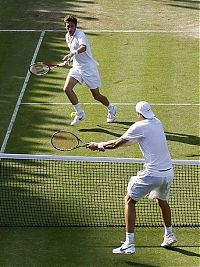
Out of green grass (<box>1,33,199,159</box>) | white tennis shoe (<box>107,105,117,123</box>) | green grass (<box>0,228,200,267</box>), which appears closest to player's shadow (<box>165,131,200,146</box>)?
green grass (<box>1,33,199,159</box>)

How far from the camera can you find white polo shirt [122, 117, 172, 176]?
41.0 ft

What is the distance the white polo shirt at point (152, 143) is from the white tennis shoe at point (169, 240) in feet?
3.27

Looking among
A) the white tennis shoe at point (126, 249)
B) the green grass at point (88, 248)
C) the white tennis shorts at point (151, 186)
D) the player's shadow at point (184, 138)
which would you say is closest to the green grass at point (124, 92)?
the player's shadow at point (184, 138)

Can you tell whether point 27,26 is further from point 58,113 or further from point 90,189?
point 90,189

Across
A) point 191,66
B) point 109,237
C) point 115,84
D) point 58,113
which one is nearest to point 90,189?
point 109,237

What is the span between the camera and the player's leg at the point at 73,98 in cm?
1712

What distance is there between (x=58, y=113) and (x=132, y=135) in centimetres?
568

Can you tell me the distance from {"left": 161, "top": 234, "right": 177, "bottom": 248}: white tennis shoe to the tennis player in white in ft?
15.6

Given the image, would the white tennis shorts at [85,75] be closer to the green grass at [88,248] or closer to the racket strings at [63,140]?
the racket strings at [63,140]

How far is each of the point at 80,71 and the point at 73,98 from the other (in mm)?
515

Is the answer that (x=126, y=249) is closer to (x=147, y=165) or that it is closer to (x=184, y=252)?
(x=184, y=252)

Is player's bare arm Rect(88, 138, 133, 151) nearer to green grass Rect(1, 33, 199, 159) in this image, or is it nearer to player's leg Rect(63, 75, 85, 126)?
green grass Rect(1, 33, 199, 159)

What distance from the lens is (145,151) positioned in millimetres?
12648

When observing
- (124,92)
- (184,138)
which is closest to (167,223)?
(184,138)
